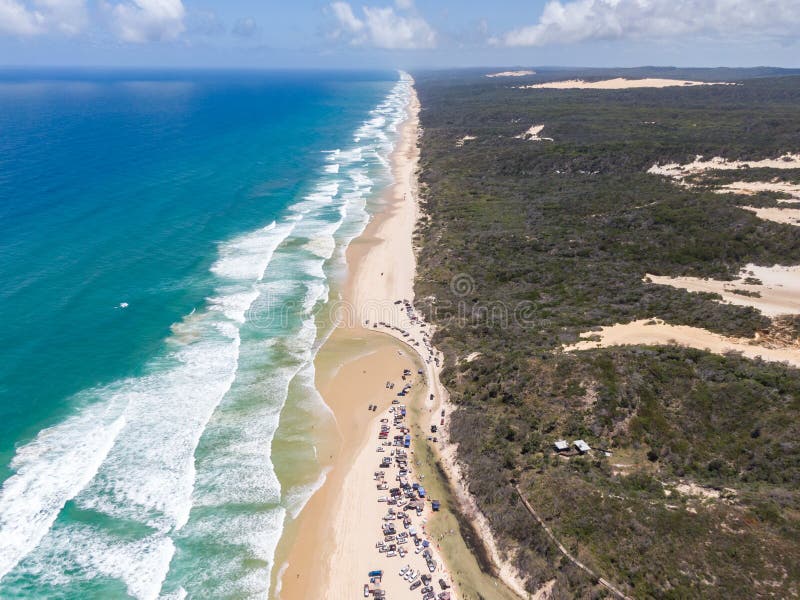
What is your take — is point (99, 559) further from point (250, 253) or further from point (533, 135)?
point (533, 135)

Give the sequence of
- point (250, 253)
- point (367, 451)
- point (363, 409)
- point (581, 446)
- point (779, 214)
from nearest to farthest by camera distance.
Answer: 1. point (581, 446)
2. point (367, 451)
3. point (363, 409)
4. point (779, 214)
5. point (250, 253)

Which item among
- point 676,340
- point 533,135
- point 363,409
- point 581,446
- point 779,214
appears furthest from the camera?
point 533,135

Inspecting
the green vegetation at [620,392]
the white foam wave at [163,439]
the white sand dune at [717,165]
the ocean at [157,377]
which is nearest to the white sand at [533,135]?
the white sand dune at [717,165]

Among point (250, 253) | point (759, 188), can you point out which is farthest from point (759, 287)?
point (250, 253)

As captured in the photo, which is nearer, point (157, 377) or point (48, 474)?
point (48, 474)

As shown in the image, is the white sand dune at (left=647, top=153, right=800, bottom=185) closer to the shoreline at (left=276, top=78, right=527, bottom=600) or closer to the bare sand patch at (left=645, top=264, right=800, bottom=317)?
the bare sand patch at (left=645, top=264, right=800, bottom=317)

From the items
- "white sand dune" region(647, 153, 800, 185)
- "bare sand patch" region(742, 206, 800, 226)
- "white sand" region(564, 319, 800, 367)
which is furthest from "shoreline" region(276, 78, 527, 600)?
"white sand dune" region(647, 153, 800, 185)

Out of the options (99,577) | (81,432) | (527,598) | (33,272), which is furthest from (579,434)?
(33,272)
